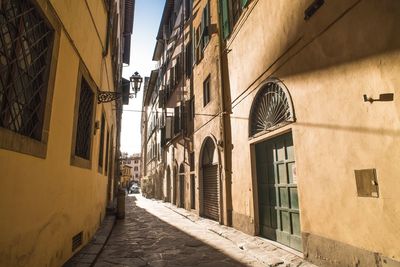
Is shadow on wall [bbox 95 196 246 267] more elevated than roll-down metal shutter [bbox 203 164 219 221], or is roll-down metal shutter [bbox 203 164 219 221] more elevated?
roll-down metal shutter [bbox 203 164 219 221]

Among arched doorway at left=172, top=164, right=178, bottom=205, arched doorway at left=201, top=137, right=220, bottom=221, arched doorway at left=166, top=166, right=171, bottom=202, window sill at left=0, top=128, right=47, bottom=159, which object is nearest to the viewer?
window sill at left=0, top=128, right=47, bottom=159

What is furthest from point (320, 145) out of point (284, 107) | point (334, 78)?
point (284, 107)

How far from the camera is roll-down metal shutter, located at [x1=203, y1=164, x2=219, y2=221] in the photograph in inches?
433

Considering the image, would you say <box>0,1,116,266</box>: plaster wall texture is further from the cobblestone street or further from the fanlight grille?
the fanlight grille

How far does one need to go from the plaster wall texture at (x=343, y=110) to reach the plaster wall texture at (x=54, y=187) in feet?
13.1

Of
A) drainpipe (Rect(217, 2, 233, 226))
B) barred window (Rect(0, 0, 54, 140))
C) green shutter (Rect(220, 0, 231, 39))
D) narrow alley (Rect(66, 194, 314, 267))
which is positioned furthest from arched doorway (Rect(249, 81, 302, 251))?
barred window (Rect(0, 0, 54, 140))

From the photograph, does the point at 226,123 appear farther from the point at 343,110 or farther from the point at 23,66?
the point at 23,66

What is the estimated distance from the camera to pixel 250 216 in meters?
7.87

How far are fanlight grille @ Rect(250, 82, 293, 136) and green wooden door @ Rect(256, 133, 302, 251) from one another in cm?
37

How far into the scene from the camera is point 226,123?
9.71m

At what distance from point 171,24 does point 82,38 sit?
1831cm

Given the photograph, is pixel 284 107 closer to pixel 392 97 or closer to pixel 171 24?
pixel 392 97

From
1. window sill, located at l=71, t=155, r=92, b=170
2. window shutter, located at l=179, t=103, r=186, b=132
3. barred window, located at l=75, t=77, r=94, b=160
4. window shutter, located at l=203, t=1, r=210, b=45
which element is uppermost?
window shutter, located at l=203, t=1, r=210, b=45

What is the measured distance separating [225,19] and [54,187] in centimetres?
786
